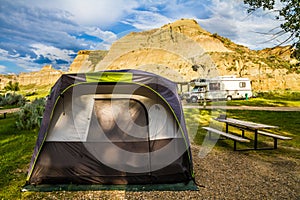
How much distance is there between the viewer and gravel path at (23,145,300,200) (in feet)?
11.8

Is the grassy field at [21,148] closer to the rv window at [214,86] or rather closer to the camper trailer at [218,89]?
the camper trailer at [218,89]

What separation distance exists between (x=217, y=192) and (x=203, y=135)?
478cm

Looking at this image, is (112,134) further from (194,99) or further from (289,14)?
(194,99)

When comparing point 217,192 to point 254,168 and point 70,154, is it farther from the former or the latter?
point 70,154

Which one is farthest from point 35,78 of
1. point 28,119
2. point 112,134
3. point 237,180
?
point 237,180

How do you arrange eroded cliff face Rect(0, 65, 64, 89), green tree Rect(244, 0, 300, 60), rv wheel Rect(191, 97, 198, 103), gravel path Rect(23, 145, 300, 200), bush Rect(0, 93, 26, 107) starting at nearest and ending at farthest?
gravel path Rect(23, 145, 300, 200)
green tree Rect(244, 0, 300, 60)
bush Rect(0, 93, 26, 107)
rv wheel Rect(191, 97, 198, 103)
eroded cliff face Rect(0, 65, 64, 89)

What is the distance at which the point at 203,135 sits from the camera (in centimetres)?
840

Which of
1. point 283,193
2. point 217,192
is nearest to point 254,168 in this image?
point 283,193

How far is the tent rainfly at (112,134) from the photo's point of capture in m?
3.97

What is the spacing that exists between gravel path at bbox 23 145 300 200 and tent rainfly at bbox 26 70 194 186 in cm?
37

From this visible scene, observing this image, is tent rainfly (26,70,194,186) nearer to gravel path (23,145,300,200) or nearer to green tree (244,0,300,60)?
gravel path (23,145,300,200)

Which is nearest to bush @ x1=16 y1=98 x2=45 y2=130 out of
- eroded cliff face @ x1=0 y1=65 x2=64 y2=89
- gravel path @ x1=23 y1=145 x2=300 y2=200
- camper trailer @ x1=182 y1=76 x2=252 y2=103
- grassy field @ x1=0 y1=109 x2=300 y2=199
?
grassy field @ x1=0 y1=109 x2=300 y2=199

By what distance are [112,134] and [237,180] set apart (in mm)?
2530

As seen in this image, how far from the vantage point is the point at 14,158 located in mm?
5578
